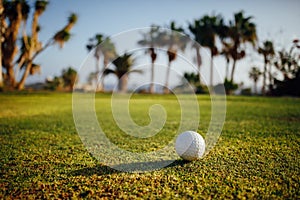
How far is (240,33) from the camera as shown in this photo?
38.1 metres

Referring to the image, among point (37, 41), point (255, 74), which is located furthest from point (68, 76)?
point (255, 74)

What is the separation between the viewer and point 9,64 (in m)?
30.3

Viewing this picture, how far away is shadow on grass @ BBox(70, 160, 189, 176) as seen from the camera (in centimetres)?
376

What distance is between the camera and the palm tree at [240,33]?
37.6 m

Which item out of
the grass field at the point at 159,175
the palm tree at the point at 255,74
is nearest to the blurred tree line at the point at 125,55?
the palm tree at the point at 255,74

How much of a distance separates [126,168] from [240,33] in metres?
38.7

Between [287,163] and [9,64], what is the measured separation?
33150 mm

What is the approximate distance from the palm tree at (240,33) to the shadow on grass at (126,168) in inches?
1399

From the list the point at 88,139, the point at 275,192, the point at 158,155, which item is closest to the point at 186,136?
the point at 158,155

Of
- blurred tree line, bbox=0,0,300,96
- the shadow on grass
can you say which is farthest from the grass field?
blurred tree line, bbox=0,0,300,96

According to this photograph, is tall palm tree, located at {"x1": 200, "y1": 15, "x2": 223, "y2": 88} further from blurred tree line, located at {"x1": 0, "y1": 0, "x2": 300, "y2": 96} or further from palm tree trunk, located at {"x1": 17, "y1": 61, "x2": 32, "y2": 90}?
palm tree trunk, located at {"x1": 17, "y1": 61, "x2": 32, "y2": 90}

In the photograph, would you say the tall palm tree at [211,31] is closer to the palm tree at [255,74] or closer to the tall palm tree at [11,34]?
the palm tree at [255,74]

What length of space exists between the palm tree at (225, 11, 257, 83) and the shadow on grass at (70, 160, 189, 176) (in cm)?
3554

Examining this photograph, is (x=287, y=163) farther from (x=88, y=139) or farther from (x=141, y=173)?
(x=88, y=139)
